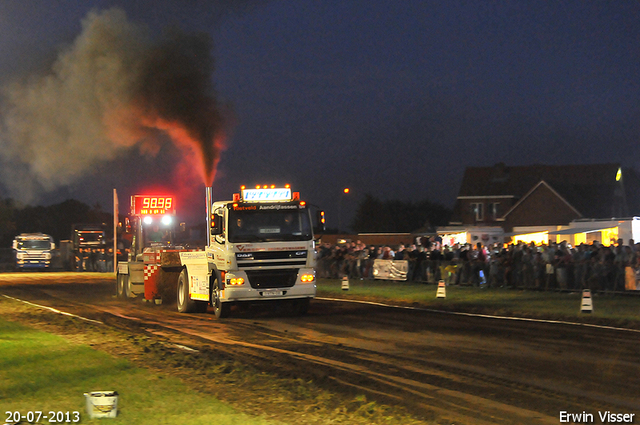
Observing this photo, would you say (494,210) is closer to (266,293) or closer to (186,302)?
(186,302)

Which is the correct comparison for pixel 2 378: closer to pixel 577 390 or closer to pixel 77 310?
pixel 577 390

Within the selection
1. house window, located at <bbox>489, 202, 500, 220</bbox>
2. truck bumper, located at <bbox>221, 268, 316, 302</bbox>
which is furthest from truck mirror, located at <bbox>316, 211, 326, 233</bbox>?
house window, located at <bbox>489, 202, 500, 220</bbox>

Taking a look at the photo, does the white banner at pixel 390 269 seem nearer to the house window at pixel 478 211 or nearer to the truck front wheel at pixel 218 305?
the truck front wheel at pixel 218 305

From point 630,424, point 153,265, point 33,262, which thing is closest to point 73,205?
point 33,262


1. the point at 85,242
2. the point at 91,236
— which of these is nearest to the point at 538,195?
the point at 91,236

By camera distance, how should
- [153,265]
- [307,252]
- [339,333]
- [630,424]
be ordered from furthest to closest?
[153,265] → [307,252] → [339,333] → [630,424]

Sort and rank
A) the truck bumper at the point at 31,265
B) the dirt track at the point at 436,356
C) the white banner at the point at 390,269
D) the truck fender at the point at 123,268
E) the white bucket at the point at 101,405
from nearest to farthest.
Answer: the white bucket at the point at 101,405 → the dirt track at the point at 436,356 → the truck fender at the point at 123,268 → the white banner at the point at 390,269 → the truck bumper at the point at 31,265

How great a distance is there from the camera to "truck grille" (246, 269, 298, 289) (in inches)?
691

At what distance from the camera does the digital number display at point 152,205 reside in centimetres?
2388

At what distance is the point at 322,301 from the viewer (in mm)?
23297

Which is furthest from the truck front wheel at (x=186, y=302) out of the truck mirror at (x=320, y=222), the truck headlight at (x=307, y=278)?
the truck mirror at (x=320, y=222)

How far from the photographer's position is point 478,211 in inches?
2608

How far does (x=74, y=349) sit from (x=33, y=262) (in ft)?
163

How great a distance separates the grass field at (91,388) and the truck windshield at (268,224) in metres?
6.10
